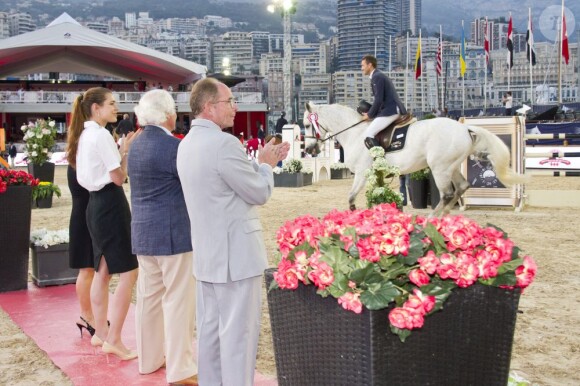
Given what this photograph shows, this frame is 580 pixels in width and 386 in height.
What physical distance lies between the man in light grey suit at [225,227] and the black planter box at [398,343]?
606 millimetres

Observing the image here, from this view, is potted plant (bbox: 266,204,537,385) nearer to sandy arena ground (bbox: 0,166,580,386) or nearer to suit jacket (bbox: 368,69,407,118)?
sandy arena ground (bbox: 0,166,580,386)

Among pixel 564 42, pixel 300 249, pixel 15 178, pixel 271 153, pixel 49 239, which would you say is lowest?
pixel 49 239

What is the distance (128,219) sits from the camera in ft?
16.6

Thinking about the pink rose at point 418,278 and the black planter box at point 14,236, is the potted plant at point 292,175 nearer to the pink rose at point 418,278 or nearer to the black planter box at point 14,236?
the black planter box at point 14,236

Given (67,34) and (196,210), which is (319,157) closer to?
(196,210)

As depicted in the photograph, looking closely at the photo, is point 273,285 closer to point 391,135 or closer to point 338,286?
point 338,286

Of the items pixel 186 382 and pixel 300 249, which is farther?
pixel 186 382

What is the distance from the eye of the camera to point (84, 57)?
1969 inches

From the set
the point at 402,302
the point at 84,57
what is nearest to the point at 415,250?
the point at 402,302

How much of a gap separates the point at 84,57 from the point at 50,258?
44728 mm

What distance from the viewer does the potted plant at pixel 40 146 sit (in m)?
18.3

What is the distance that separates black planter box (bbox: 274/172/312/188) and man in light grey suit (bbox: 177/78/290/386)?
626 inches

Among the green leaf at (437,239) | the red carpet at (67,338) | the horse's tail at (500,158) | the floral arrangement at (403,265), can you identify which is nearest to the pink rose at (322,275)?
the floral arrangement at (403,265)

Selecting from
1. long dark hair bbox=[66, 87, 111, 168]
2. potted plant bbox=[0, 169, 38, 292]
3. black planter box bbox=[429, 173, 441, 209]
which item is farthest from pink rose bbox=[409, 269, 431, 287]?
black planter box bbox=[429, 173, 441, 209]
